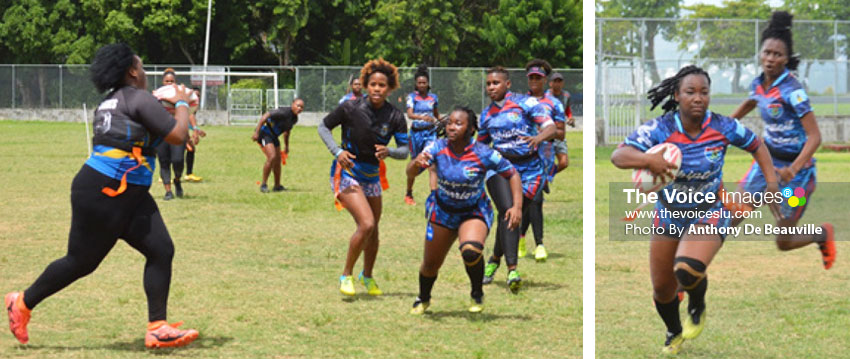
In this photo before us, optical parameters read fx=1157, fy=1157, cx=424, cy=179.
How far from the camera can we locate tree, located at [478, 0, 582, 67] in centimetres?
5034

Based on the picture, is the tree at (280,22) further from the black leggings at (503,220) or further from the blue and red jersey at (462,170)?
Result: the blue and red jersey at (462,170)

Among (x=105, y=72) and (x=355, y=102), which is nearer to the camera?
(x=105, y=72)

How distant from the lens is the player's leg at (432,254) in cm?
846

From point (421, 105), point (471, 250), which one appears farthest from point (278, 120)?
point (471, 250)

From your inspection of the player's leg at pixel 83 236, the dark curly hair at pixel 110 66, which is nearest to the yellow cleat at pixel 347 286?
the player's leg at pixel 83 236

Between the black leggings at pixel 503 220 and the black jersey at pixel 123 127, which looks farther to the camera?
the black leggings at pixel 503 220

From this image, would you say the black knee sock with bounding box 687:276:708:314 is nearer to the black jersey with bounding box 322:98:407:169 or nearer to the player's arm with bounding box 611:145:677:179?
the player's arm with bounding box 611:145:677:179

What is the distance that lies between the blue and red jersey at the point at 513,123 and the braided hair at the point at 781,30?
130 inches

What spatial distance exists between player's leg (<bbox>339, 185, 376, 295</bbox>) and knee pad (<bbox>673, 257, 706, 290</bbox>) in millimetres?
2918

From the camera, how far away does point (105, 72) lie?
23.5 feet

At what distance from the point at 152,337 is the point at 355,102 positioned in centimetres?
288

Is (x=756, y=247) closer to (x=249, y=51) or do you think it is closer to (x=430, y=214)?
(x=430, y=214)

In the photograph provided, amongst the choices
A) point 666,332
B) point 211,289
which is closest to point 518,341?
point 666,332

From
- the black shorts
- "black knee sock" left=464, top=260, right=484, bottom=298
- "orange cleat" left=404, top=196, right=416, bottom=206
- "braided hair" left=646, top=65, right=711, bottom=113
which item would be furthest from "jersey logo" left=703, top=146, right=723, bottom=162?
the black shorts
